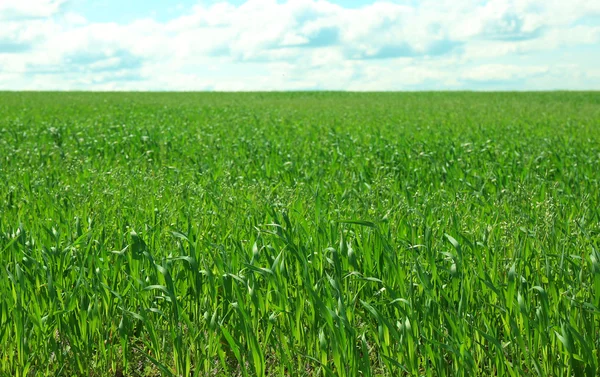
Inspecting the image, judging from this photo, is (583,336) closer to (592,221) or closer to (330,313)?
(330,313)

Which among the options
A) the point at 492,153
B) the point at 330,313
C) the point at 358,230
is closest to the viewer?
the point at 330,313

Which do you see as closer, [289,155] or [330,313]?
[330,313]

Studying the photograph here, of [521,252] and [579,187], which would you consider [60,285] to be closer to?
[521,252]

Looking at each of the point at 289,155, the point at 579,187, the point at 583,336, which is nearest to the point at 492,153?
the point at 579,187

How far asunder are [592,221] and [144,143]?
1056 cm

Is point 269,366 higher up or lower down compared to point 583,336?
lower down

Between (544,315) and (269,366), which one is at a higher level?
(544,315)

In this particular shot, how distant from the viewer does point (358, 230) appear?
5.15m

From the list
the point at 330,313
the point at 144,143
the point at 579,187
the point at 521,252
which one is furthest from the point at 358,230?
the point at 144,143

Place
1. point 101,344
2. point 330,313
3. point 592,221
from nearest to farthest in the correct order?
point 330,313, point 101,344, point 592,221

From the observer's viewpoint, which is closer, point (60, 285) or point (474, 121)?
point (60, 285)

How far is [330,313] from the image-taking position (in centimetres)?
344

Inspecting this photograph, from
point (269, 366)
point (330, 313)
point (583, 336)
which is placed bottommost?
point (269, 366)

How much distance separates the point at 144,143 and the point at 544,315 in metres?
11.8
